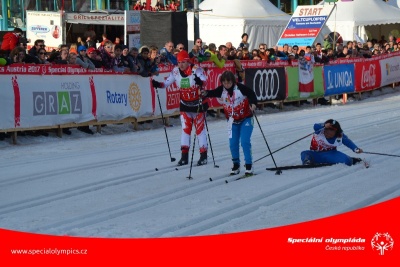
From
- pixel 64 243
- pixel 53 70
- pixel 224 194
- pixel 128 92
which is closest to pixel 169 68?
pixel 128 92

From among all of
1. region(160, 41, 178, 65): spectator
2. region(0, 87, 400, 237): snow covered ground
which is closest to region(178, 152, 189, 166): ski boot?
region(0, 87, 400, 237): snow covered ground

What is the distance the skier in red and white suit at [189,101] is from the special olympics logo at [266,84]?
36.7 feet

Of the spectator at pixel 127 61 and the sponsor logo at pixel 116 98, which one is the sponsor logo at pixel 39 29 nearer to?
the spectator at pixel 127 61

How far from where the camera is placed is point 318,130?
14.9m

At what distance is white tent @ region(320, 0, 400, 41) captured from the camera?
41.4 m

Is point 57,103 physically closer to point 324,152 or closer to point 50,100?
point 50,100

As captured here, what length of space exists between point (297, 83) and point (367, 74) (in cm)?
612

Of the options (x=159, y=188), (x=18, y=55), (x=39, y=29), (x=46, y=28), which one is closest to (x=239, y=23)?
(x=46, y=28)

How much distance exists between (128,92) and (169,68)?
1.88 m

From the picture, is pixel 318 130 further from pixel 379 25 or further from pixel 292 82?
pixel 379 25

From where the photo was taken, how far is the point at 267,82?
1065 inches

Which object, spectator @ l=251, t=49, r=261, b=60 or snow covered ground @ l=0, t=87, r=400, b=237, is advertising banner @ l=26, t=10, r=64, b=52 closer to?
spectator @ l=251, t=49, r=261, b=60

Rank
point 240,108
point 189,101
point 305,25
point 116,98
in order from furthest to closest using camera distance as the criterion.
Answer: point 305,25 < point 116,98 < point 189,101 < point 240,108

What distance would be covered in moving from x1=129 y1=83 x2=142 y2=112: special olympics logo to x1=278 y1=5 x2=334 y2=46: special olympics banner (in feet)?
43.7
